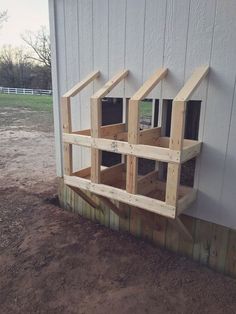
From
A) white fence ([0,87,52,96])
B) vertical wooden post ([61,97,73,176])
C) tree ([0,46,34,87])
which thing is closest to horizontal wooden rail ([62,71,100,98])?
vertical wooden post ([61,97,73,176])

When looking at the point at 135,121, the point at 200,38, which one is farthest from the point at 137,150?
the point at 200,38

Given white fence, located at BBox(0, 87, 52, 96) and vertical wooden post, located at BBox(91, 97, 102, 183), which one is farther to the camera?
white fence, located at BBox(0, 87, 52, 96)

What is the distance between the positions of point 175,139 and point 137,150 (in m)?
0.34

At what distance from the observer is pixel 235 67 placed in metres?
2.02

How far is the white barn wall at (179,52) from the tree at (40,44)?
1118 inches

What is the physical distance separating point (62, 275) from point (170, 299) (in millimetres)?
1019

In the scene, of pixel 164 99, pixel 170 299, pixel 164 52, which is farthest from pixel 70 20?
pixel 170 299

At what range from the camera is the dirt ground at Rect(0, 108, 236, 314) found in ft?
7.23

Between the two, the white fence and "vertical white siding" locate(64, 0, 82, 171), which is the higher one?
"vertical white siding" locate(64, 0, 82, 171)

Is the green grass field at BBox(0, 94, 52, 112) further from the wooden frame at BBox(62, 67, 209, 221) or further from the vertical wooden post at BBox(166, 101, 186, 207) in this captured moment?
the vertical wooden post at BBox(166, 101, 186, 207)

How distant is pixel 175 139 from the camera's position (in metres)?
1.90

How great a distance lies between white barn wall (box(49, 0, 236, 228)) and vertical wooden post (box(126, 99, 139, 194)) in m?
0.50

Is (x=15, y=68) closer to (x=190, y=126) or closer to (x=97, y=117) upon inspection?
(x=190, y=126)

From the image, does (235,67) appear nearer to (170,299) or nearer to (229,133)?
(229,133)
